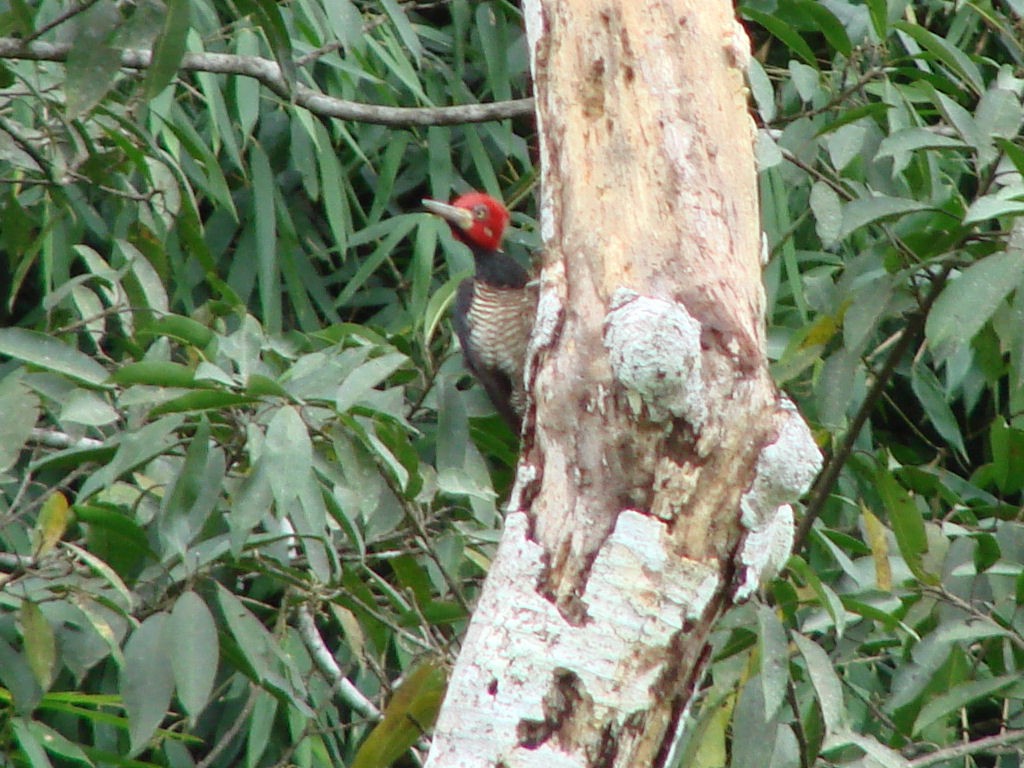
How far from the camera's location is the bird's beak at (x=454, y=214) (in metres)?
2.70

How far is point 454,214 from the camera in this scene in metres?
2.70

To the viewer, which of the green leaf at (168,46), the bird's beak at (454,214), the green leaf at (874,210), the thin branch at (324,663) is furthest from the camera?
the bird's beak at (454,214)

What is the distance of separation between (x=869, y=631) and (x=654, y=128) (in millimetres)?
1011

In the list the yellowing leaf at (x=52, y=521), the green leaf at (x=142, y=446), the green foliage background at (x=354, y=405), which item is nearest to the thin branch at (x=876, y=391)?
the green foliage background at (x=354, y=405)

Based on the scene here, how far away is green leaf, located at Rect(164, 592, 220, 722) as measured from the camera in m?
1.67

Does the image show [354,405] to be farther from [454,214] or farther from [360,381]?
[454,214]

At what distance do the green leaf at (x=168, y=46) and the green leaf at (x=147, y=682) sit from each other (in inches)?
23.9

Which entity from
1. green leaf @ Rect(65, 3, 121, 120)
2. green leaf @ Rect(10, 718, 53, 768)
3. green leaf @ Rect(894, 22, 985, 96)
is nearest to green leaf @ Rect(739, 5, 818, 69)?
green leaf @ Rect(894, 22, 985, 96)

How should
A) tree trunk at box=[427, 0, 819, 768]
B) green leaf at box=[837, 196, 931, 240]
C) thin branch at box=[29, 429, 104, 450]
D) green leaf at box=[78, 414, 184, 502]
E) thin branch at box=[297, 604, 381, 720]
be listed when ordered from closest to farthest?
tree trunk at box=[427, 0, 819, 768]
green leaf at box=[78, 414, 184, 502]
green leaf at box=[837, 196, 931, 240]
thin branch at box=[29, 429, 104, 450]
thin branch at box=[297, 604, 381, 720]

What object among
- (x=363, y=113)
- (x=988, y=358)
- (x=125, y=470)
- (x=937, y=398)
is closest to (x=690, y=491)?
(x=125, y=470)

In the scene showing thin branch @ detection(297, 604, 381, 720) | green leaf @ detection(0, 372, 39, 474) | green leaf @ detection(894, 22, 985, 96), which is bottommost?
thin branch @ detection(297, 604, 381, 720)

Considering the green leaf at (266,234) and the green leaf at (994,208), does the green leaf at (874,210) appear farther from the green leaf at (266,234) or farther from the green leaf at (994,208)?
the green leaf at (266,234)

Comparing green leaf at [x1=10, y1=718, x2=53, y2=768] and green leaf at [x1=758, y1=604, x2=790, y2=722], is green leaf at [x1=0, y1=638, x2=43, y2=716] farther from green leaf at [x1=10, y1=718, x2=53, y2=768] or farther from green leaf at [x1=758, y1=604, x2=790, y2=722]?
green leaf at [x1=758, y1=604, x2=790, y2=722]

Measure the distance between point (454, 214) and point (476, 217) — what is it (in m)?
0.05
